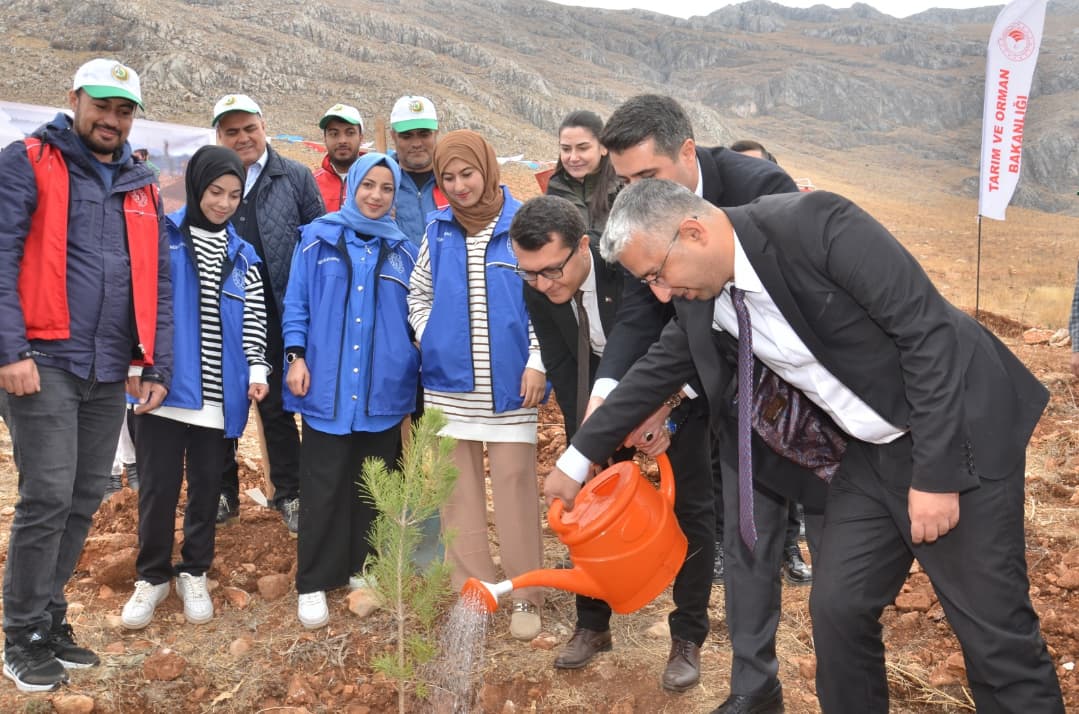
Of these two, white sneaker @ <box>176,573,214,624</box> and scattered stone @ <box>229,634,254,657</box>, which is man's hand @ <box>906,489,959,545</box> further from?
white sneaker @ <box>176,573,214,624</box>

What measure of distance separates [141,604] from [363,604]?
0.83 meters

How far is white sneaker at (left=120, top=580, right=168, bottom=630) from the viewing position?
3320mm

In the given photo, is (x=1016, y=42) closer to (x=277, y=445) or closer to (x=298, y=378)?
(x=277, y=445)

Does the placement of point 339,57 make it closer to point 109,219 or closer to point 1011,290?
point 1011,290

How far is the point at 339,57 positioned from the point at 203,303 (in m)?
42.6

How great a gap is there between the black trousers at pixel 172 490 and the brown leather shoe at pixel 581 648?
149cm

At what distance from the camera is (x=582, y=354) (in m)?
2.90

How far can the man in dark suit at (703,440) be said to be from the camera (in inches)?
99.2

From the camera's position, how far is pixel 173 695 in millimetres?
2984

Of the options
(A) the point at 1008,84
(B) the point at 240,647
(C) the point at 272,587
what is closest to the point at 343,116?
(C) the point at 272,587

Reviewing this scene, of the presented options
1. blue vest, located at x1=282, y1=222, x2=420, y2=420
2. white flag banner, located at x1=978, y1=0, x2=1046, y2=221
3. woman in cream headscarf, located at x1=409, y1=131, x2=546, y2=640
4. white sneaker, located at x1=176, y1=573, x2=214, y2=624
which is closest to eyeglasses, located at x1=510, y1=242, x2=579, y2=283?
woman in cream headscarf, located at x1=409, y1=131, x2=546, y2=640

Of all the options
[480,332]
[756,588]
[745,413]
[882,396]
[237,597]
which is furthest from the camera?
[237,597]

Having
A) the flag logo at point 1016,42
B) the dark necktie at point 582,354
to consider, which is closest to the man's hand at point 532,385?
the dark necktie at point 582,354

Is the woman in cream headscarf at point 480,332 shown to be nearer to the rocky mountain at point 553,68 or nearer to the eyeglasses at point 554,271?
the eyeglasses at point 554,271
